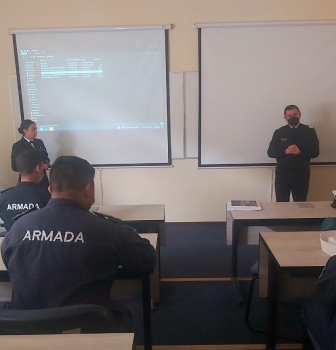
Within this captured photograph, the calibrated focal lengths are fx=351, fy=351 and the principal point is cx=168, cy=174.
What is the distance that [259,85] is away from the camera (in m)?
4.34

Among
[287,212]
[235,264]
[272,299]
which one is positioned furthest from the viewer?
[235,264]

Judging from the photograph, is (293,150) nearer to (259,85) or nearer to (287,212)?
(259,85)

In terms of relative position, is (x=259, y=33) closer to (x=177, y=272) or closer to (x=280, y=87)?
(x=280, y=87)

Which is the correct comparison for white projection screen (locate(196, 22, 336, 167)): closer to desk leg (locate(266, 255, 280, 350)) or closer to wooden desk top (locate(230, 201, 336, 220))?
wooden desk top (locate(230, 201, 336, 220))

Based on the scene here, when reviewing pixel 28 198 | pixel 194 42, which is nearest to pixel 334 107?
pixel 194 42

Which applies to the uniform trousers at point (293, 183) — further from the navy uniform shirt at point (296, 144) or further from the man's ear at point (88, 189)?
the man's ear at point (88, 189)

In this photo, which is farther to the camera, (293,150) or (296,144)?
(296,144)

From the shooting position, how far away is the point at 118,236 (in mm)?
1488

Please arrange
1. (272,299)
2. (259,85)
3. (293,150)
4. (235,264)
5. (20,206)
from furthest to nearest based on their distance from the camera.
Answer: (259,85), (293,150), (235,264), (20,206), (272,299)

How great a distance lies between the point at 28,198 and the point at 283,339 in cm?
196

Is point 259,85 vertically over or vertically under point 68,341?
over

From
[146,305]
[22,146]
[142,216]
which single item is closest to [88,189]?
[146,305]

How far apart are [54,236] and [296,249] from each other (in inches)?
52.4

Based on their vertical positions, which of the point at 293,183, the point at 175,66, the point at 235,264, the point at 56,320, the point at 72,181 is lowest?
the point at 235,264
